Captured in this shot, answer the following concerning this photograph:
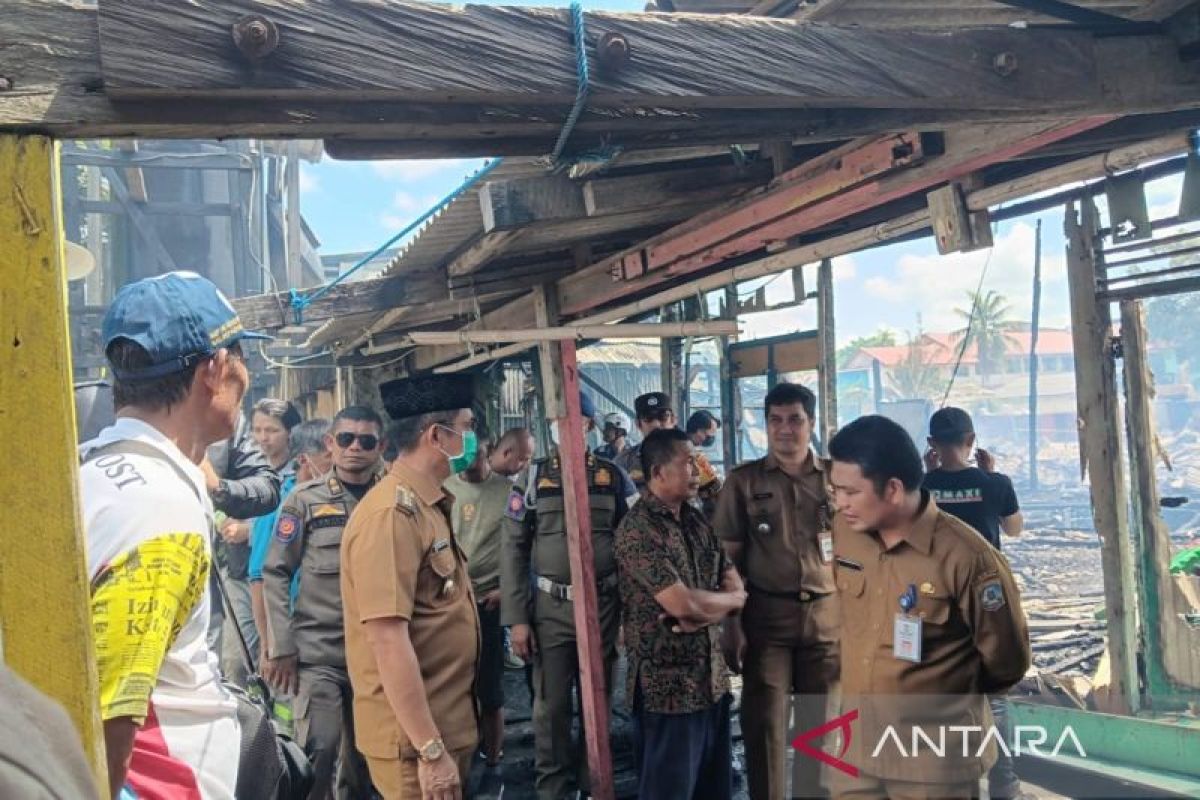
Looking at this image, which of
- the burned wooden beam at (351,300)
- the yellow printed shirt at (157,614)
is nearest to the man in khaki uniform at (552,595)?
the burned wooden beam at (351,300)

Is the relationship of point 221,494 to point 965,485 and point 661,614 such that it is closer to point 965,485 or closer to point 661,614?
point 661,614

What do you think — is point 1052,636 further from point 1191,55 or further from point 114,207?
point 114,207

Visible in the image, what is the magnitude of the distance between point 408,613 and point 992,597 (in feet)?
6.29

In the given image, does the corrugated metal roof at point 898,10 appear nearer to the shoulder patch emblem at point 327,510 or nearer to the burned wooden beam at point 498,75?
the burned wooden beam at point 498,75

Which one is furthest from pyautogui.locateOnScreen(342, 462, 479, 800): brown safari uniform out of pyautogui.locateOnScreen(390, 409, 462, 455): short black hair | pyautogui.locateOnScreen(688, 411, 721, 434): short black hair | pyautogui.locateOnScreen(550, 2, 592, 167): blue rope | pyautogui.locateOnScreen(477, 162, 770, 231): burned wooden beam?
pyautogui.locateOnScreen(688, 411, 721, 434): short black hair

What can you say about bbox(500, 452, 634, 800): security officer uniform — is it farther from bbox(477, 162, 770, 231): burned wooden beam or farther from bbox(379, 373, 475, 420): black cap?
bbox(477, 162, 770, 231): burned wooden beam

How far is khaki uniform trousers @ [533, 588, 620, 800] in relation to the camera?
4691 millimetres

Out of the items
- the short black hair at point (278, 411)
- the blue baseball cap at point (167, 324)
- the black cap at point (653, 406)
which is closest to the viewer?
the blue baseball cap at point (167, 324)

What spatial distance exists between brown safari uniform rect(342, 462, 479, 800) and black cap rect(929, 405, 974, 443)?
3.00 metres

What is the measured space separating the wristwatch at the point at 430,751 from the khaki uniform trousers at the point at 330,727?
1.61 metres

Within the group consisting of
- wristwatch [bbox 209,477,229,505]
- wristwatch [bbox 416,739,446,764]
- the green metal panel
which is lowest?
the green metal panel

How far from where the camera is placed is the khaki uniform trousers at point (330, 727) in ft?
13.1

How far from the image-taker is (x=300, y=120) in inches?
54.0

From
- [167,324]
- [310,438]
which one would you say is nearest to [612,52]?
[167,324]
